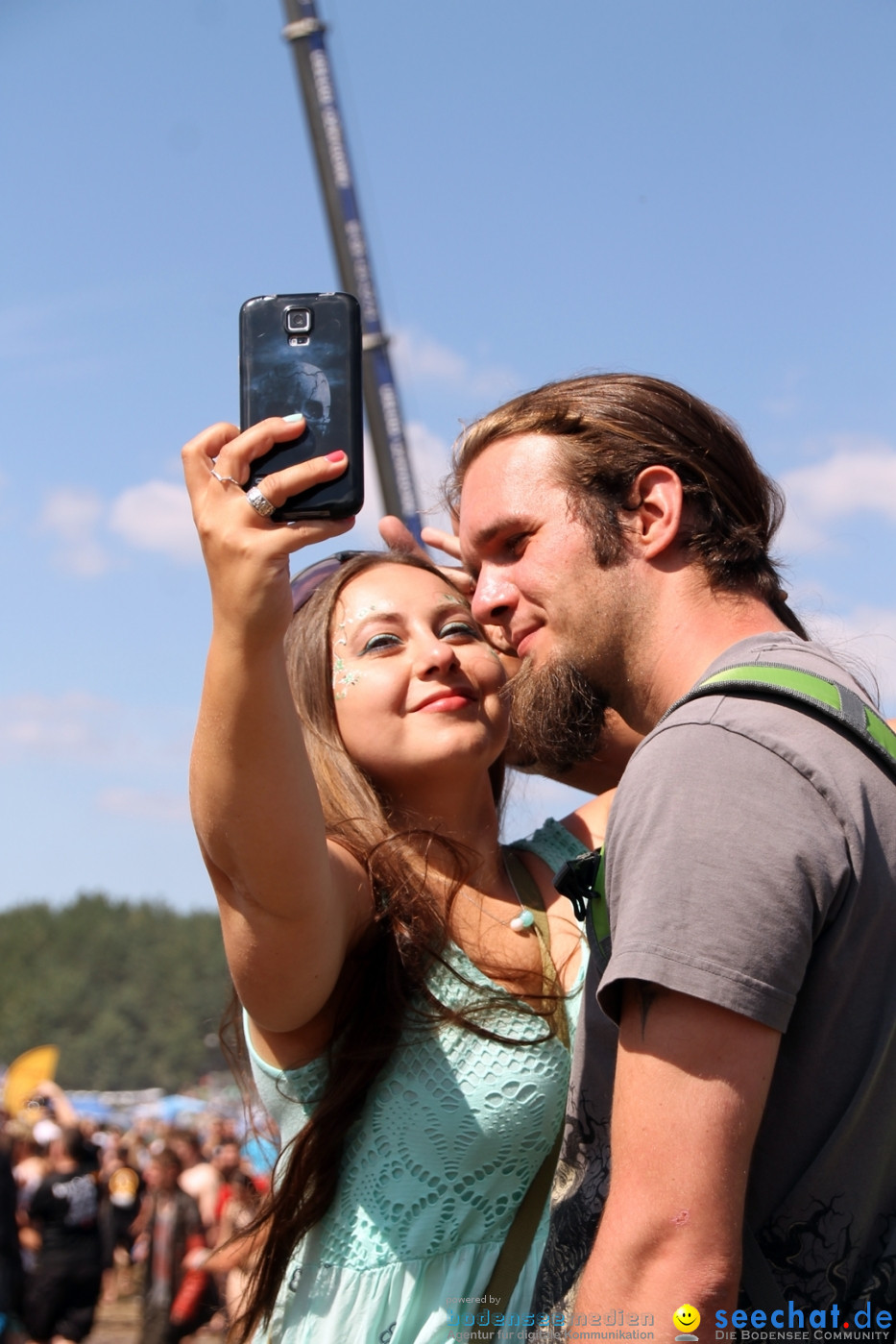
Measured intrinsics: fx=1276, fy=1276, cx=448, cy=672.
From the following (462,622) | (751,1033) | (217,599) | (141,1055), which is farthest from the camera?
(141,1055)

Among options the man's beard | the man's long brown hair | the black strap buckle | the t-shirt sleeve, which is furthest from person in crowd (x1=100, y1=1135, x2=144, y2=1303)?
the t-shirt sleeve

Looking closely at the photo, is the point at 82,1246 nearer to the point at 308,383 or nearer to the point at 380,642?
the point at 380,642

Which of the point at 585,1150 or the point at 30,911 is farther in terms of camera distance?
the point at 30,911

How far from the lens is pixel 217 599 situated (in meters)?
1.85

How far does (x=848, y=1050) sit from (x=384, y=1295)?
124 centimetres

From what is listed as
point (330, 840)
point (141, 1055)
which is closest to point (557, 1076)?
point (330, 840)

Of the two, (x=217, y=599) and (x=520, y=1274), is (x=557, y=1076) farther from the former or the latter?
(x=217, y=599)

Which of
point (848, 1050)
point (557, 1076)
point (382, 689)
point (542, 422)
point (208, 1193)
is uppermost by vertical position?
point (542, 422)

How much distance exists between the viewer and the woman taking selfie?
6.31 ft

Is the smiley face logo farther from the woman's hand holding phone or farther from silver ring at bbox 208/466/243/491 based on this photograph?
silver ring at bbox 208/466/243/491

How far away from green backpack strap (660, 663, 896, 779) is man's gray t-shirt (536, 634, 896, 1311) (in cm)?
1

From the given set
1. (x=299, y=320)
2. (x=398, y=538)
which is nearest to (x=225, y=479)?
(x=299, y=320)

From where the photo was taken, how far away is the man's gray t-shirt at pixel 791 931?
153 cm

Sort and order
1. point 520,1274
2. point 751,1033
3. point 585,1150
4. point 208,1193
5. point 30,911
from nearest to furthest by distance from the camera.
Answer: point 751,1033 < point 585,1150 < point 520,1274 < point 208,1193 < point 30,911
